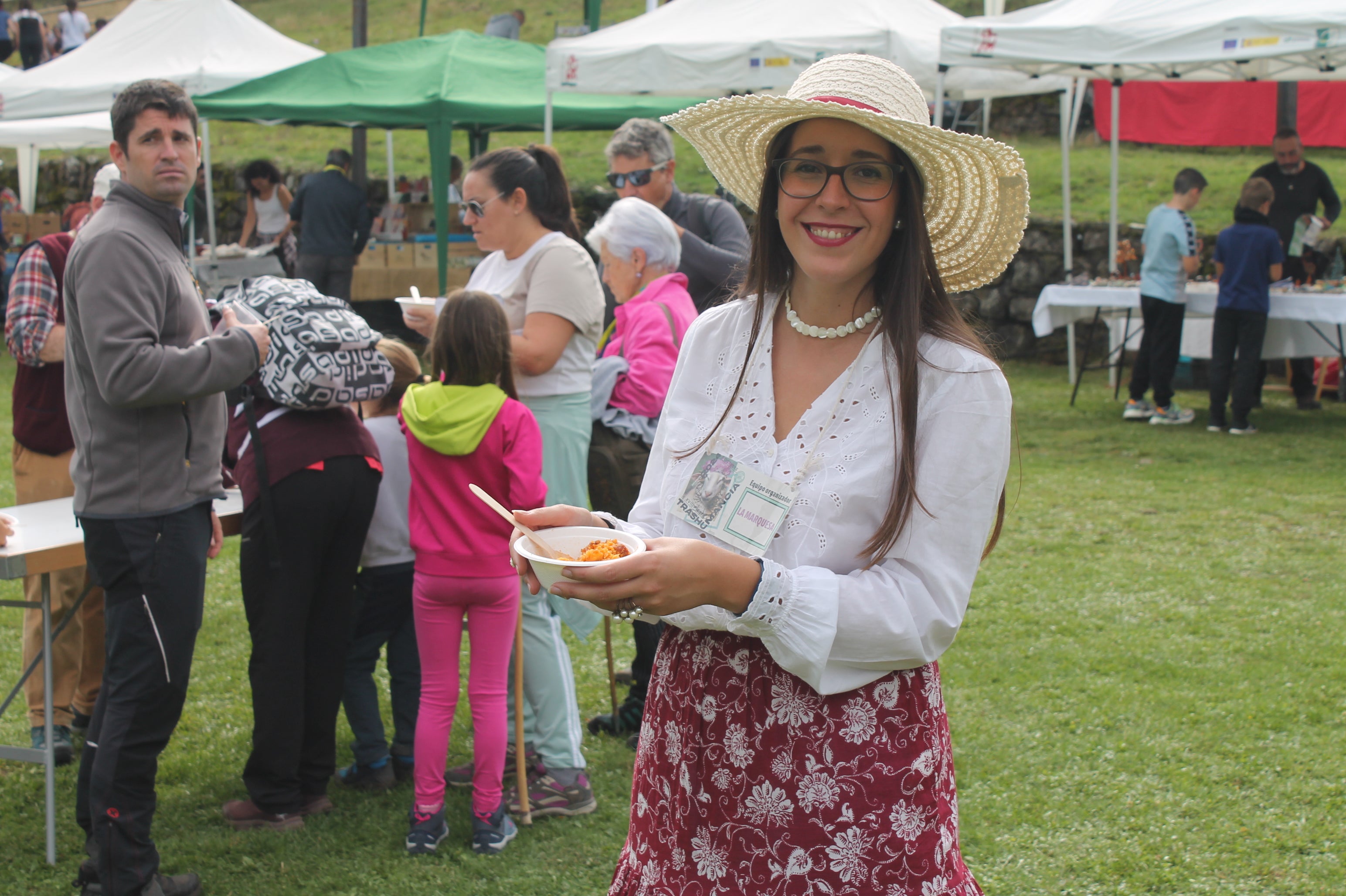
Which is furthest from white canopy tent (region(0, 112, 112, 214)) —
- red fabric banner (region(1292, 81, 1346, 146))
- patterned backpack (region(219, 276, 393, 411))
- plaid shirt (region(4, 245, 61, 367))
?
red fabric banner (region(1292, 81, 1346, 146))

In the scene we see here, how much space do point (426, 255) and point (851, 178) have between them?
40.7ft

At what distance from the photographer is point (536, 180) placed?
362 centimetres

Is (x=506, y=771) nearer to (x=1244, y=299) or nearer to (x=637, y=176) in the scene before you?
(x=637, y=176)

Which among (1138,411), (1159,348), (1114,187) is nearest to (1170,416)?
(1138,411)

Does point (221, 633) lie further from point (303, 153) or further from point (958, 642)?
point (303, 153)

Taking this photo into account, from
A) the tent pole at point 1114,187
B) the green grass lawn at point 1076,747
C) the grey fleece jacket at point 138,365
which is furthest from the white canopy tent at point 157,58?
the grey fleece jacket at point 138,365

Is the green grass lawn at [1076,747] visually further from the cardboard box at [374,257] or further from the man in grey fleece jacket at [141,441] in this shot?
the cardboard box at [374,257]

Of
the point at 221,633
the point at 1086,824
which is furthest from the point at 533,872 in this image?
the point at 221,633

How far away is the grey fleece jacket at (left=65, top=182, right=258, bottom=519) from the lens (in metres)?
2.57

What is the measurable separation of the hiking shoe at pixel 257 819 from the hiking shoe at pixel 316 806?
40mm

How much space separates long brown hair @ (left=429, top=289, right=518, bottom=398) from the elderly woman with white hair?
0.60 meters

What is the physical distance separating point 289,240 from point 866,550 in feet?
43.0

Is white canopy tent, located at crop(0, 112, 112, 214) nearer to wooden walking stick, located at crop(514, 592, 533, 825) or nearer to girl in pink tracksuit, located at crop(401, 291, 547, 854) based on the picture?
girl in pink tracksuit, located at crop(401, 291, 547, 854)

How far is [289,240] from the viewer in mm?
13422
